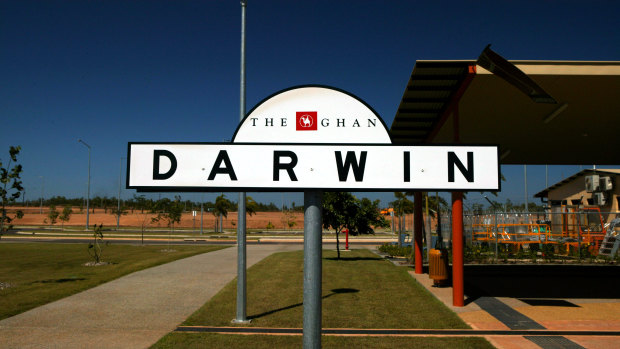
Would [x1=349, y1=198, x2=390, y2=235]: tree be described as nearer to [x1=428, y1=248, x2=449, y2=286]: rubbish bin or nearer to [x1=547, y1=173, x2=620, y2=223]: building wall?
[x1=428, y1=248, x2=449, y2=286]: rubbish bin

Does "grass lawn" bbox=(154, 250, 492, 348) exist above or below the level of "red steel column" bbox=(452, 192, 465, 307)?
below

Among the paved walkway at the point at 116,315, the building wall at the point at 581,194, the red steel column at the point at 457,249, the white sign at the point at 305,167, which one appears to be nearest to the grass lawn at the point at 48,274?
the paved walkway at the point at 116,315

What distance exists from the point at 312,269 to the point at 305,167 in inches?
20.3

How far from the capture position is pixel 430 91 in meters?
10.7

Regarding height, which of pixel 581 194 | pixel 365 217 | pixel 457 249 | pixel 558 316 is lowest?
pixel 558 316

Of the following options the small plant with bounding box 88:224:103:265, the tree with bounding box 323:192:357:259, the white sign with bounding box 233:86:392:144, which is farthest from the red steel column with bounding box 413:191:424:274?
the white sign with bounding box 233:86:392:144

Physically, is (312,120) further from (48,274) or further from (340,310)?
(48,274)

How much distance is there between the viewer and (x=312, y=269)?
2.22m

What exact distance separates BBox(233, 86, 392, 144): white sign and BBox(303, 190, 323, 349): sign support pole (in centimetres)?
32

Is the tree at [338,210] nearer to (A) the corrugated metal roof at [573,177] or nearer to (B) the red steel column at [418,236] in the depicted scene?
(B) the red steel column at [418,236]

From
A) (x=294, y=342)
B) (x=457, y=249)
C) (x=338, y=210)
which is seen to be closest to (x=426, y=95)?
(x=457, y=249)

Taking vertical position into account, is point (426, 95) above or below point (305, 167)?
above

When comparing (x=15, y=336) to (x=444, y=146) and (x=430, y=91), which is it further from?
(x=430, y=91)

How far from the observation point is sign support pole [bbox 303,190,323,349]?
2182 mm
